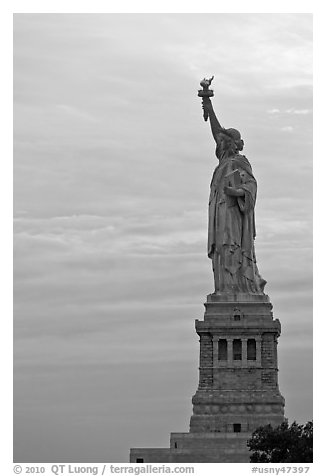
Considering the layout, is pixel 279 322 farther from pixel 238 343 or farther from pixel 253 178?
pixel 253 178

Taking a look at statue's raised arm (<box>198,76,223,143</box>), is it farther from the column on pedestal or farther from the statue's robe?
the column on pedestal

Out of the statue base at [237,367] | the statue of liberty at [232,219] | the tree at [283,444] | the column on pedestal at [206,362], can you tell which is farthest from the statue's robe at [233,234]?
the tree at [283,444]

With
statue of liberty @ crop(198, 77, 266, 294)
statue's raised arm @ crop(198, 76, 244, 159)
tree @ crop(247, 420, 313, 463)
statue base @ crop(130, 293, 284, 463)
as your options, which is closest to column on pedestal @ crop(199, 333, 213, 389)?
statue base @ crop(130, 293, 284, 463)

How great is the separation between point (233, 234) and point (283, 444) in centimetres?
1258

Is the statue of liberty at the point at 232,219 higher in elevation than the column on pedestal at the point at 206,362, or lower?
higher

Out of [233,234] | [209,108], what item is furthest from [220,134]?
[233,234]

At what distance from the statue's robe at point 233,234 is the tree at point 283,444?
9429 mm

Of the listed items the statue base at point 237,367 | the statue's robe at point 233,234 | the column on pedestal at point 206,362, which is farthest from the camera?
the statue's robe at point 233,234

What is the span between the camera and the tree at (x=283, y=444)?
179 feet

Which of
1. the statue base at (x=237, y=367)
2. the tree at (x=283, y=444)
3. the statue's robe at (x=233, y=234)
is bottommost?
the tree at (x=283, y=444)

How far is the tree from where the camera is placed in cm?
5462

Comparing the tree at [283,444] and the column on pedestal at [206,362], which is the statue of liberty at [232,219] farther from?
the tree at [283,444]

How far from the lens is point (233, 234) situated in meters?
65.4
